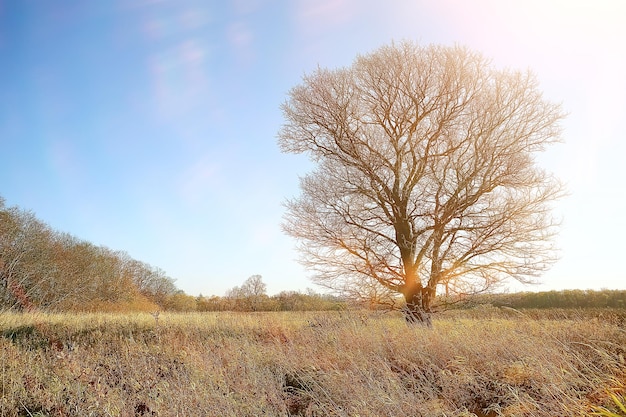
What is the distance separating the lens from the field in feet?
15.4

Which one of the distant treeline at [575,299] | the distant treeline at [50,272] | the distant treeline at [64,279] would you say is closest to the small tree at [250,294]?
the distant treeline at [64,279]

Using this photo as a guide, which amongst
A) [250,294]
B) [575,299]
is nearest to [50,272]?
[250,294]

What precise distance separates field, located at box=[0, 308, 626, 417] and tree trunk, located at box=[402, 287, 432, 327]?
566mm

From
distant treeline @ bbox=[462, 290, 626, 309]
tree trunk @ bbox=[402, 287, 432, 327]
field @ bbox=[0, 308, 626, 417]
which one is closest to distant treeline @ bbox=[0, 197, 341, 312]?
tree trunk @ bbox=[402, 287, 432, 327]

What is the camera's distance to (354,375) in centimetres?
585

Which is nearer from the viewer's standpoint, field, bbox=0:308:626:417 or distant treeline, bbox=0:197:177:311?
field, bbox=0:308:626:417

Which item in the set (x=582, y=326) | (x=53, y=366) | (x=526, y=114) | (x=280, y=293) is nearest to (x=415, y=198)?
(x=526, y=114)

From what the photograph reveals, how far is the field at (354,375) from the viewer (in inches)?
185

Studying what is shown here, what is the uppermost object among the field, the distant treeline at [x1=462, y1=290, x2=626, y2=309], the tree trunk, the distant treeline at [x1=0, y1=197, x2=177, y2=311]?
the distant treeline at [x1=0, y1=197, x2=177, y2=311]

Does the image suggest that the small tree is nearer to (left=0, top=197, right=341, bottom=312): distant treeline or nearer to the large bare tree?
(left=0, top=197, right=341, bottom=312): distant treeline

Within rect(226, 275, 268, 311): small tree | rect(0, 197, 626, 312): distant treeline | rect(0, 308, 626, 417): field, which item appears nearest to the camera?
rect(0, 308, 626, 417): field

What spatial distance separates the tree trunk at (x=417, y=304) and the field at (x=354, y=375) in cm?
57

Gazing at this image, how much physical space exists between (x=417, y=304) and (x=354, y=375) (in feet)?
18.7

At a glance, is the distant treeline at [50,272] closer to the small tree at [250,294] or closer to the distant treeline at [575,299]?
the small tree at [250,294]
